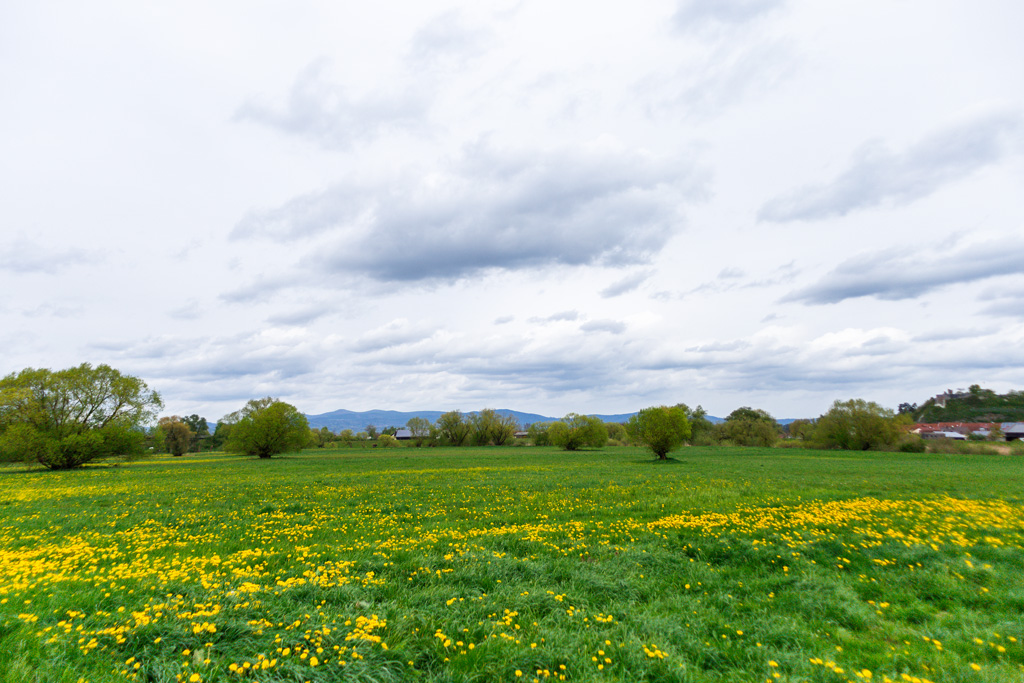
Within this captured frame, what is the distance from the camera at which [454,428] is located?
11994 cm

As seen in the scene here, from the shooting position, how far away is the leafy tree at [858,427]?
76125 mm

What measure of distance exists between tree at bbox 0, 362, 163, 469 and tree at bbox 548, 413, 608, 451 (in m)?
69.3

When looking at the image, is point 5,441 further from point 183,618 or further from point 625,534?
point 625,534

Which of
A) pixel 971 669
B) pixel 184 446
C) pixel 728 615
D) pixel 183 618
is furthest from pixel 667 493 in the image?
pixel 184 446

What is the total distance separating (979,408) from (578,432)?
17778 cm

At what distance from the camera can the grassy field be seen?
18.0 ft

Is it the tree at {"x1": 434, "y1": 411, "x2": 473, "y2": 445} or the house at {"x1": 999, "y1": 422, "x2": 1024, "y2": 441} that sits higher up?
the tree at {"x1": 434, "y1": 411, "x2": 473, "y2": 445}

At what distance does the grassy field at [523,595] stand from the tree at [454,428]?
104491 millimetres

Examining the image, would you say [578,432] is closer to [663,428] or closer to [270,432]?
[663,428]

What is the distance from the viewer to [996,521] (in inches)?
507

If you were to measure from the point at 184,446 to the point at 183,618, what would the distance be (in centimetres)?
12481

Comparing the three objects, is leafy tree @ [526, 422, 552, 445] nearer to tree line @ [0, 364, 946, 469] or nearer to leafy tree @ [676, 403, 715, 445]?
tree line @ [0, 364, 946, 469]

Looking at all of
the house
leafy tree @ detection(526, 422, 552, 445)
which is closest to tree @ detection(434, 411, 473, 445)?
leafy tree @ detection(526, 422, 552, 445)

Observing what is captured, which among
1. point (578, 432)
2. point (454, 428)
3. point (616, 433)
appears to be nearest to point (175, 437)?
point (454, 428)
